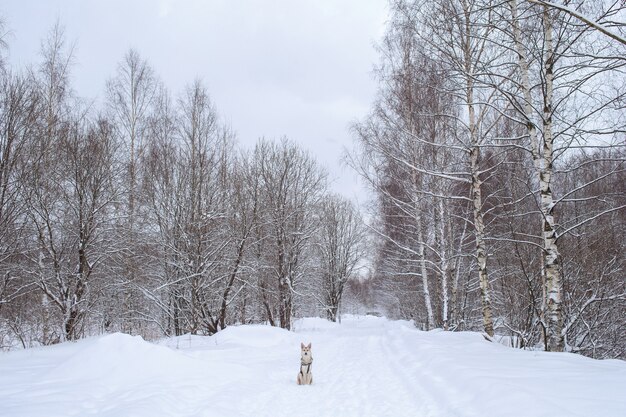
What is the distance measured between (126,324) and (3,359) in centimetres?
913

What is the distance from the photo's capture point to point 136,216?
14.9m

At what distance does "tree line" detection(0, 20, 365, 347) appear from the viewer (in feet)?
39.4

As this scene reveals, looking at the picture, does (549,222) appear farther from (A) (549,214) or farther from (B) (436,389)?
(B) (436,389)

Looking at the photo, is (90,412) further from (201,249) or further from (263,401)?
(201,249)

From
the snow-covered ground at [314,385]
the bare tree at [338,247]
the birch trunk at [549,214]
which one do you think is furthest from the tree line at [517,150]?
the bare tree at [338,247]

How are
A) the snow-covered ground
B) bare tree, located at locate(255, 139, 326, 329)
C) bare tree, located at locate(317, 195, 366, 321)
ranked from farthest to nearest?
bare tree, located at locate(317, 195, 366, 321)
bare tree, located at locate(255, 139, 326, 329)
the snow-covered ground

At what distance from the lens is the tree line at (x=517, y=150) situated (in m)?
7.30

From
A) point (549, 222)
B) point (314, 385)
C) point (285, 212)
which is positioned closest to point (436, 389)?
point (314, 385)

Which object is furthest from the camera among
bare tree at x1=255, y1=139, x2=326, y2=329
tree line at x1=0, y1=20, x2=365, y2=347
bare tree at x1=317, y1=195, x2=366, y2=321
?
bare tree at x1=317, y1=195, x2=366, y2=321

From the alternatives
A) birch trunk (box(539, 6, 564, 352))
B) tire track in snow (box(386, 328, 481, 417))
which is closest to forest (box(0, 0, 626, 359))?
birch trunk (box(539, 6, 564, 352))

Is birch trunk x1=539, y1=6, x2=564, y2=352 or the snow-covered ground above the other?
birch trunk x1=539, y1=6, x2=564, y2=352

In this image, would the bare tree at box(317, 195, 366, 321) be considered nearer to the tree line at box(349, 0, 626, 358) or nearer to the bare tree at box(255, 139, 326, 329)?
the bare tree at box(255, 139, 326, 329)

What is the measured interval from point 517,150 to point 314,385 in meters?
10.1

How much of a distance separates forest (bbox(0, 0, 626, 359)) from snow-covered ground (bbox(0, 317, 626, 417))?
7.13 ft
